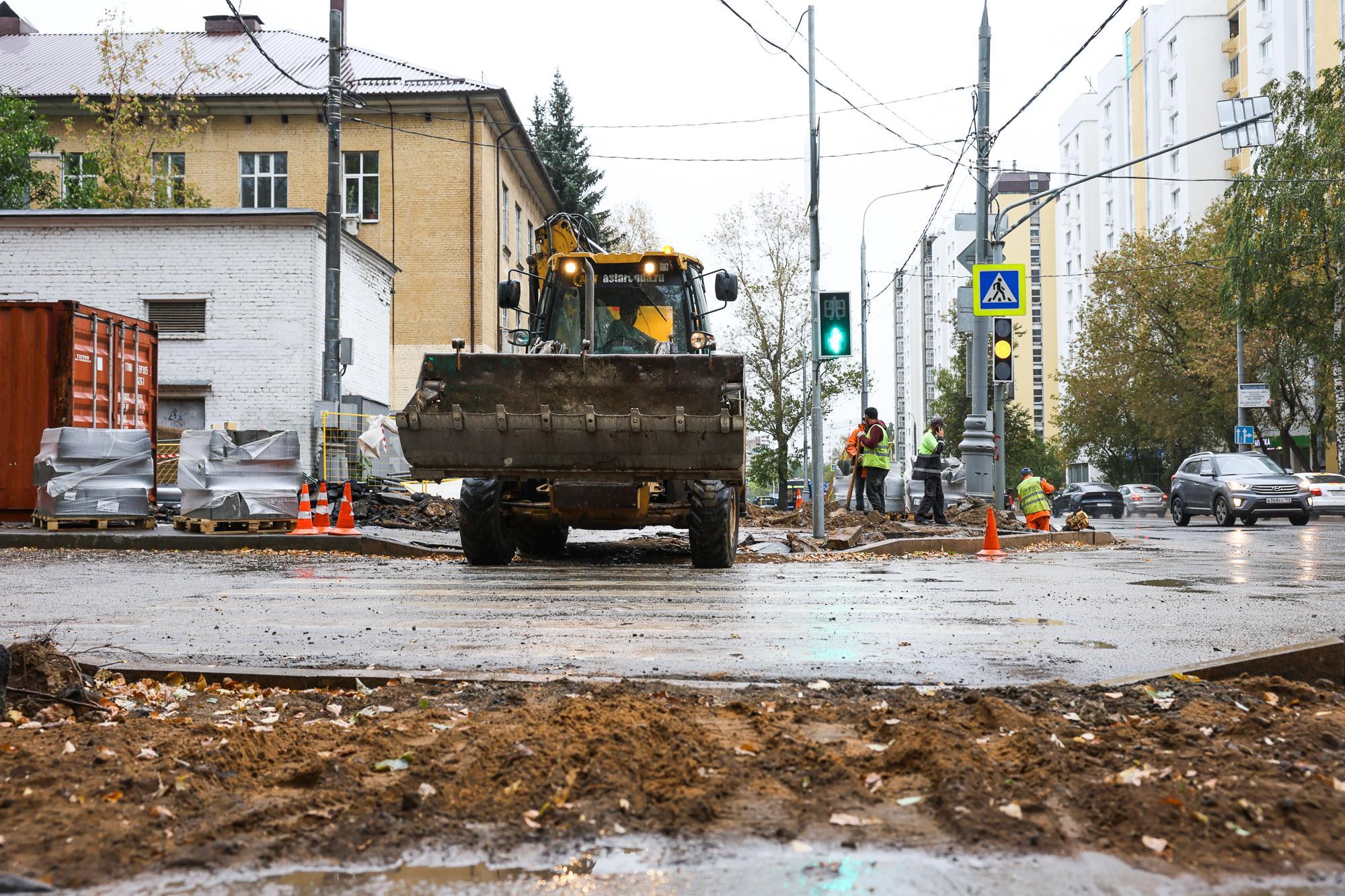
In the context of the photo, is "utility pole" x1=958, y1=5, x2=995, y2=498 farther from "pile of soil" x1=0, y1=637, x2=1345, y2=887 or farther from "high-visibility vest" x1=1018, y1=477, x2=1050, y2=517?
"pile of soil" x1=0, y1=637, x2=1345, y2=887

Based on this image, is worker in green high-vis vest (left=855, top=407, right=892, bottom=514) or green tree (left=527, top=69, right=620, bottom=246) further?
green tree (left=527, top=69, right=620, bottom=246)

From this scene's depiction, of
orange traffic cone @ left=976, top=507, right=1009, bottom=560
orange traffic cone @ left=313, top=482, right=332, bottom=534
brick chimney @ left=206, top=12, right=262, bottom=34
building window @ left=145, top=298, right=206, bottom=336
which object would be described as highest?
brick chimney @ left=206, top=12, right=262, bottom=34

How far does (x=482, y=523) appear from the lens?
37.1ft

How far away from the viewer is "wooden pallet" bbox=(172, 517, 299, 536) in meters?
15.2

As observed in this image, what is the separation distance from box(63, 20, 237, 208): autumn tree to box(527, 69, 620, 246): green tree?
54.0ft

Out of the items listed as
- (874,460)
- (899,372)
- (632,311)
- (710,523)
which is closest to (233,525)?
(632,311)

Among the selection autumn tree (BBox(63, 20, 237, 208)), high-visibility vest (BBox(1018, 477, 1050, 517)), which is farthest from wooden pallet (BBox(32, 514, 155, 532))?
autumn tree (BBox(63, 20, 237, 208))

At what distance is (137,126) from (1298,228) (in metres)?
35.3

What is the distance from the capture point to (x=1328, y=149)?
3409 cm

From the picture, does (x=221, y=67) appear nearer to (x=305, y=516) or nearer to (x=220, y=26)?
(x=220, y=26)

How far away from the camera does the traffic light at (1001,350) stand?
57.3 ft

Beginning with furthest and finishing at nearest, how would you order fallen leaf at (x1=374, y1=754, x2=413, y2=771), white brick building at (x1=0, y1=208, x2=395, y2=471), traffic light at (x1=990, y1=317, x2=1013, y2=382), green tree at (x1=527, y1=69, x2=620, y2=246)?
green tree at (x1=527, y1=69, x2=620, y2=246)
white brick building at (x1=0, y1=208, x2=395, y2=471)
traffic light at (x1=990, y1=317, x2=1013, y2=382)
fallen leaf at (x1=374, y1=754, x2=413, y2=771)

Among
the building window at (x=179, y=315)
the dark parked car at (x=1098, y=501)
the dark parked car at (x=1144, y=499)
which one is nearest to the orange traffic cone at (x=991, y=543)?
the building window at (x=179, y=315)

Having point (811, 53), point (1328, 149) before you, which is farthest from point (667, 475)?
point (1328, 149)
